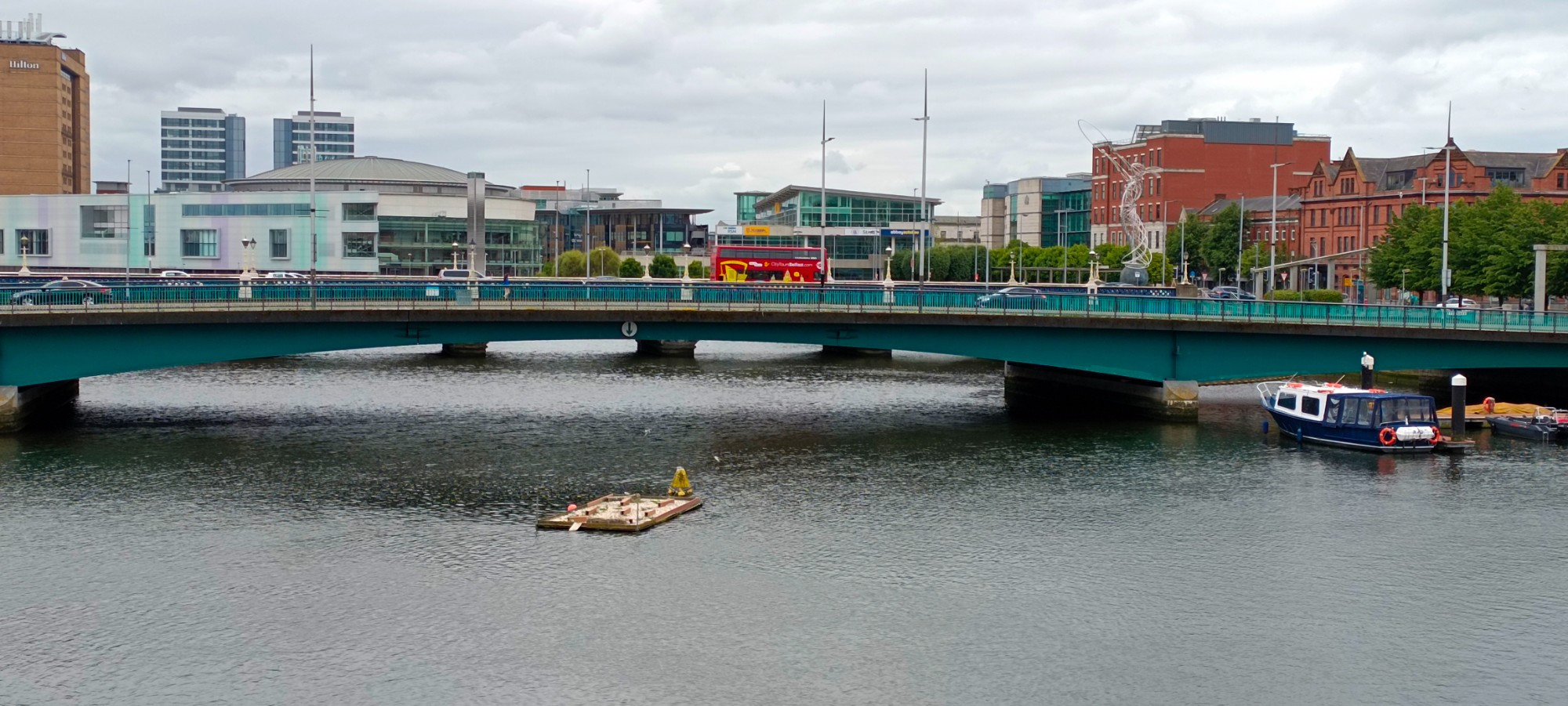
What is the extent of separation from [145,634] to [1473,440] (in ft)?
173

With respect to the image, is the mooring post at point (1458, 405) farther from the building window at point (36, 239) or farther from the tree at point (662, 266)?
the building window at point (36, 239)

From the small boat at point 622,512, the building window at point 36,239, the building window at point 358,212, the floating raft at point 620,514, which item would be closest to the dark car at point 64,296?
the small boat at point 622,512

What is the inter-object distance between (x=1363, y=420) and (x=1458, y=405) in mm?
6491

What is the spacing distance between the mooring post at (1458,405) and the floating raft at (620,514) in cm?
3540

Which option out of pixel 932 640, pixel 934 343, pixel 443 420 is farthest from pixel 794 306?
pixel 932 640

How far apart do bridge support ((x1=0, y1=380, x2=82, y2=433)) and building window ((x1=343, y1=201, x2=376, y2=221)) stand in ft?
355

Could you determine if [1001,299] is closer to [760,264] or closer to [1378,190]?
[760,264]

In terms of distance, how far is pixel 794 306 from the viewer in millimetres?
69125

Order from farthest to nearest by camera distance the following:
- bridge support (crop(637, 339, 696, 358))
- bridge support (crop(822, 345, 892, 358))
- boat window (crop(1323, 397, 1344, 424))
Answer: bridge support (crop(822, 345, 892, 358)) → bridge support (crop(637, 339, 696, 358)) → boat window (crop(1323, 397, 1344, 424))

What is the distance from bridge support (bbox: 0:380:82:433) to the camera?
6256 cm

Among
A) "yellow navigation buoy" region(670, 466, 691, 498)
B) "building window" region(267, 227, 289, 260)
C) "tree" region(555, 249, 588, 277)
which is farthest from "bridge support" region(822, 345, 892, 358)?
"building window" region(267, 227, 289, 260)

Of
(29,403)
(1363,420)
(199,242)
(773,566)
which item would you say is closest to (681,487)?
(773,566)

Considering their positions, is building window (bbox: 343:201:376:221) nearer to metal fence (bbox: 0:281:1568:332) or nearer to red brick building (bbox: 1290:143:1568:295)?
red brick building (bbox: 1290:143:1568:295)

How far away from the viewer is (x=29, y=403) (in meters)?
65.2
